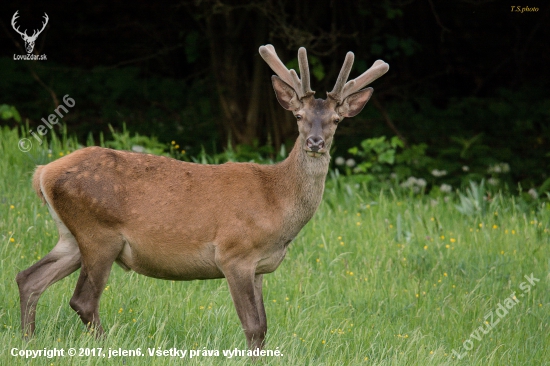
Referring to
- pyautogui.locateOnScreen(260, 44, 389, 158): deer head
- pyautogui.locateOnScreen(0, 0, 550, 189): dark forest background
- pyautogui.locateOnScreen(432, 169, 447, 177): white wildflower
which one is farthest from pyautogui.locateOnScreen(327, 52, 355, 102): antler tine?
pyautogui.locateOnScreen(432, 169, 447, 177): white wildflower

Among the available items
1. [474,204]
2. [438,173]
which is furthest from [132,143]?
[474,204]

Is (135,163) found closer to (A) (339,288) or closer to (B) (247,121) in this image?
(A) (339,288)

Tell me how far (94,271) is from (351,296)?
2.14 m

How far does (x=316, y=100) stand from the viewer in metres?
5.46

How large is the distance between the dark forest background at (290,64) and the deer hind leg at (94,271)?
198 inches

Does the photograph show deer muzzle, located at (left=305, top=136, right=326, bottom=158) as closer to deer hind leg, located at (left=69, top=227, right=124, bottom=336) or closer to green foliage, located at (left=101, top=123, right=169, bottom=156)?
deer hind leg, located at (left=69, top=227, right=124, bottom=336)

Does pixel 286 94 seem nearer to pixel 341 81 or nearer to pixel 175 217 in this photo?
pixel 341 81

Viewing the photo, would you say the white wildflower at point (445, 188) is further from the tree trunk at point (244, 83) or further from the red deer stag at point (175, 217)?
the red deer stag at point (175, 217)

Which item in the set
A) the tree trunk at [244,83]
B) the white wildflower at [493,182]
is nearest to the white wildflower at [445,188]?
the white wildflower at [493,182]

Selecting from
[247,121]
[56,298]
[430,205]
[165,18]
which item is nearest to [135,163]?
[56,298]

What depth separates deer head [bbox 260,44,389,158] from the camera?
5.30 m

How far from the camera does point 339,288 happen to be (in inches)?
263

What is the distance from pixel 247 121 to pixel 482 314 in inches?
202

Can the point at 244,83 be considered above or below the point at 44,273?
above
